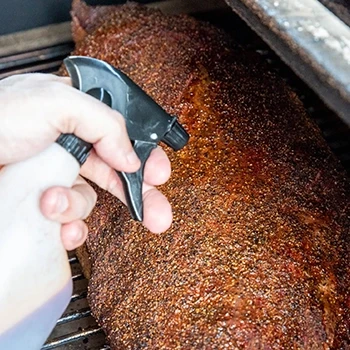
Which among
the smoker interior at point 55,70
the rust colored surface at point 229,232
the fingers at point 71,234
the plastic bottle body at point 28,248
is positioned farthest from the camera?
the smoker interior at point 55,70

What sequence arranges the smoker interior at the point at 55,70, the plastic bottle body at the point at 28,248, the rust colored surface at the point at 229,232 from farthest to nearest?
the smoker interior at the point at 55,70 → the rust colored surface at the point at 229,232 → the plastic bottle body at the point at 28,248

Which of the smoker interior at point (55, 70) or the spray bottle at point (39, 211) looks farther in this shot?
the smoker interior at point (55, 70)

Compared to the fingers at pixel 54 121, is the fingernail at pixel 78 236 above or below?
below

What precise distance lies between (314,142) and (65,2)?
111cm

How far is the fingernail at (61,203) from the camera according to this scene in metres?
1.14

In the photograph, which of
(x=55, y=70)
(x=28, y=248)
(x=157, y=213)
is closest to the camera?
(x=28, y=248)

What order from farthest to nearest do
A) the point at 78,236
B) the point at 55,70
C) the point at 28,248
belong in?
the point at 55,70
the point at 78,236
the point at 28,248

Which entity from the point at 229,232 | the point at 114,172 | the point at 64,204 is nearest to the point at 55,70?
the point at 114,172

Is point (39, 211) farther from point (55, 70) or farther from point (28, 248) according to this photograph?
point (55, 70)

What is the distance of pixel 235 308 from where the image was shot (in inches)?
53.0

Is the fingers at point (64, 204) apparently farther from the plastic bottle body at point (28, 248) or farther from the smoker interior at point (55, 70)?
the smoker interior at point (55, 70)

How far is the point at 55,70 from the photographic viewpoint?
7.61ft

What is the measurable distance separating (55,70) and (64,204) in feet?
4.15

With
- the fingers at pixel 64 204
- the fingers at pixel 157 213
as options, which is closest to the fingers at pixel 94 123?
the fingers at pixel 64 204
